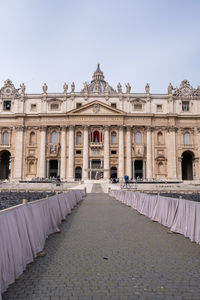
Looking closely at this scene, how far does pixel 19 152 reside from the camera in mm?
54781

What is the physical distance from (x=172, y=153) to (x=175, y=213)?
46.1m

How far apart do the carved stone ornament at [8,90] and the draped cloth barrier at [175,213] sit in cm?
5023

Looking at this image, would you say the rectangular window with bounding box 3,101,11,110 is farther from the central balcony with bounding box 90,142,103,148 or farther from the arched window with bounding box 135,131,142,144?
the arched window with bounding box 135,131,142,144

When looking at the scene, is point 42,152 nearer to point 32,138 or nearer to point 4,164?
point 32,138

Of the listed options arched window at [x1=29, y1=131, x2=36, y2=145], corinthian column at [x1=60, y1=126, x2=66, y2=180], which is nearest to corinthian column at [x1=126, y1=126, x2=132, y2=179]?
corinthian column at [x1=60, y1=126, x2=66, y2=180]

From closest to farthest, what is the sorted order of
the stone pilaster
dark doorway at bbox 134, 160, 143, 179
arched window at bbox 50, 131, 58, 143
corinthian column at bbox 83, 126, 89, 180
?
1. corinthian column at bbox 83, 126, 89, 180
2. the stone pilaster
3. dark doorway at bbox 134, 160, 143, 179
4. arched window at bbox 50, 131, 58, 143

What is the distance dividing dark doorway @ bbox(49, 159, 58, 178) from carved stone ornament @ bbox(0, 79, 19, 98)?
16.3 metres

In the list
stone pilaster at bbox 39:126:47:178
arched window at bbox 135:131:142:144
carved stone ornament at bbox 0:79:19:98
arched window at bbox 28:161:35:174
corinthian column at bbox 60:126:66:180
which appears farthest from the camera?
carved stone ornament at bbox 0:79:19:98

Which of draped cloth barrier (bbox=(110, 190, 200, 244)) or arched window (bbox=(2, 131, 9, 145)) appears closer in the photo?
draped cloth barrier (bbox=(110, 190, 200, 244))

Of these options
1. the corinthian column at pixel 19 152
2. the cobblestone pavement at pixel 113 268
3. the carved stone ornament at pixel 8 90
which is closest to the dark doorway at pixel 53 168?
the corinthian column at pixel 19 152

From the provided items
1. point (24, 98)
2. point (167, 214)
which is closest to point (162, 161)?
point (24, 98)

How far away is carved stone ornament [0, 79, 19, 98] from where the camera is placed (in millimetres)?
57625

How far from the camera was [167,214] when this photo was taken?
33.7ft

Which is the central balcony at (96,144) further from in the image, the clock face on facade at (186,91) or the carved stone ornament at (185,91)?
the clock face on facade at (186,91)
